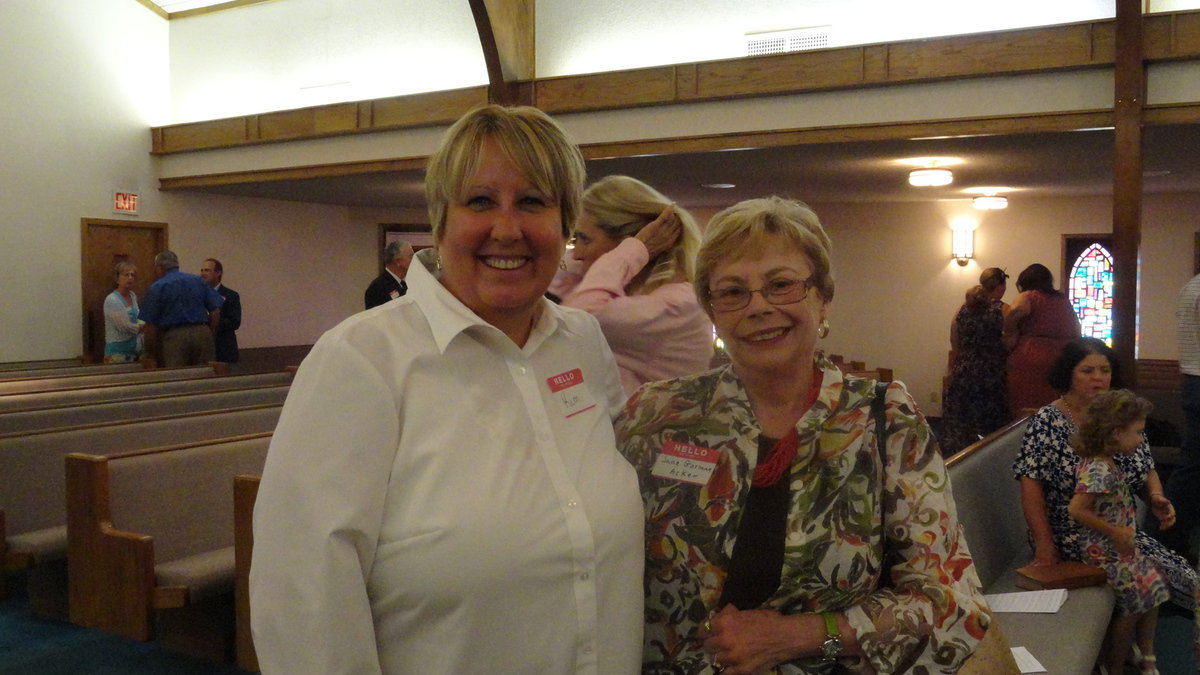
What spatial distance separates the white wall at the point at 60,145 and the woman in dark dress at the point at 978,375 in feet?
26.2

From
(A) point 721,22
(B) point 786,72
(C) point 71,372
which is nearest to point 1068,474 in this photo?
(B) point 786,72

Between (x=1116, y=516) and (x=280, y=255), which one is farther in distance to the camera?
(x=280, y=255)

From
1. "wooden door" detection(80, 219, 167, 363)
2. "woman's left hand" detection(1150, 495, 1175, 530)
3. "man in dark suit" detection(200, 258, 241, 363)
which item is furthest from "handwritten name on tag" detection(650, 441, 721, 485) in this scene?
"wooden door" detection(80, 219, 167, 363)

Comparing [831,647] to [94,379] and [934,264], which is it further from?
[934,264]

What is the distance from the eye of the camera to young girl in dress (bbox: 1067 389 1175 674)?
10.1 feet

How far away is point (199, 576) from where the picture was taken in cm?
320

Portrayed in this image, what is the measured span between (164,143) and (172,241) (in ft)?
3.33

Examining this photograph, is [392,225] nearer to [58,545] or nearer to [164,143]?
[164,143]

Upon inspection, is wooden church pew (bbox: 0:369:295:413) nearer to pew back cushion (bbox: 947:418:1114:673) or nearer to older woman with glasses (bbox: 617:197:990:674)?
pew back cushion (bbox: 947:418:1114:673)

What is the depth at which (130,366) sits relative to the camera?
22.8 ft

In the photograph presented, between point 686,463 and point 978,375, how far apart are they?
5608mm

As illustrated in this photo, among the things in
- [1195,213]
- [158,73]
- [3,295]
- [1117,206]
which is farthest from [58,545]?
[1195,213]

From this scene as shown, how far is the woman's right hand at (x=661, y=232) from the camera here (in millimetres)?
2086

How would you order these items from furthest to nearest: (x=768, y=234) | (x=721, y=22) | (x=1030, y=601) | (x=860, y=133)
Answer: (x=721, y=22) < (x=860, y=133) < (x=1030, y=601) < (x=768, y=234)
